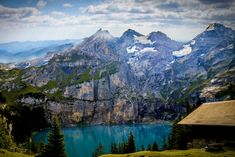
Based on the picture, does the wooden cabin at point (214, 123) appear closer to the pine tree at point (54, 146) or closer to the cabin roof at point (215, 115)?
the cabin roof at point (215, 115)

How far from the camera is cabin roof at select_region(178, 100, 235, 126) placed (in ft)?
162

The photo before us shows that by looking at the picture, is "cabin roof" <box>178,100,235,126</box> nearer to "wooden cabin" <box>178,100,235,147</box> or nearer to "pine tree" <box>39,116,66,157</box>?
"wooden cabin" <box>178,100,235,147</box>

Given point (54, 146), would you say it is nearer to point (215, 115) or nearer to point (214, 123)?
point (215, 115)

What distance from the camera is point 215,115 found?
52625mm

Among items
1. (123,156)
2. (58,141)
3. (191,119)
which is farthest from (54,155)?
(191,119)

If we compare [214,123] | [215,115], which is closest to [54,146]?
[215,115]

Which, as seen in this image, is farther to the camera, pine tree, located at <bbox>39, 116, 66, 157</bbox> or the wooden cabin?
pine tree, located at <bbox>39, 116, 66, 157</bbox>

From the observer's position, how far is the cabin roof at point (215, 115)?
162 feet

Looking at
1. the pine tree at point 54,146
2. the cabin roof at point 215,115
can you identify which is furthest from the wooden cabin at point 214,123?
the pine tree at point 54,146

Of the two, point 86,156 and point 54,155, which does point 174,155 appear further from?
point 86,156

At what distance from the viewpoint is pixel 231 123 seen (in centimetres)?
4747

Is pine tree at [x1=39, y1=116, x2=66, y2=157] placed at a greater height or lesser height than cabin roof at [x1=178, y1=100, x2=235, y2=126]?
lesser

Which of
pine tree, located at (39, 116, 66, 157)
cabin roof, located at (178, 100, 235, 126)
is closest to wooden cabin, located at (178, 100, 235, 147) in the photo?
cabin roof, located at (178, 100, 235, 126)

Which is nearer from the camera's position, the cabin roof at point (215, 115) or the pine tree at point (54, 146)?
the cabin roof at point (215, 115)
